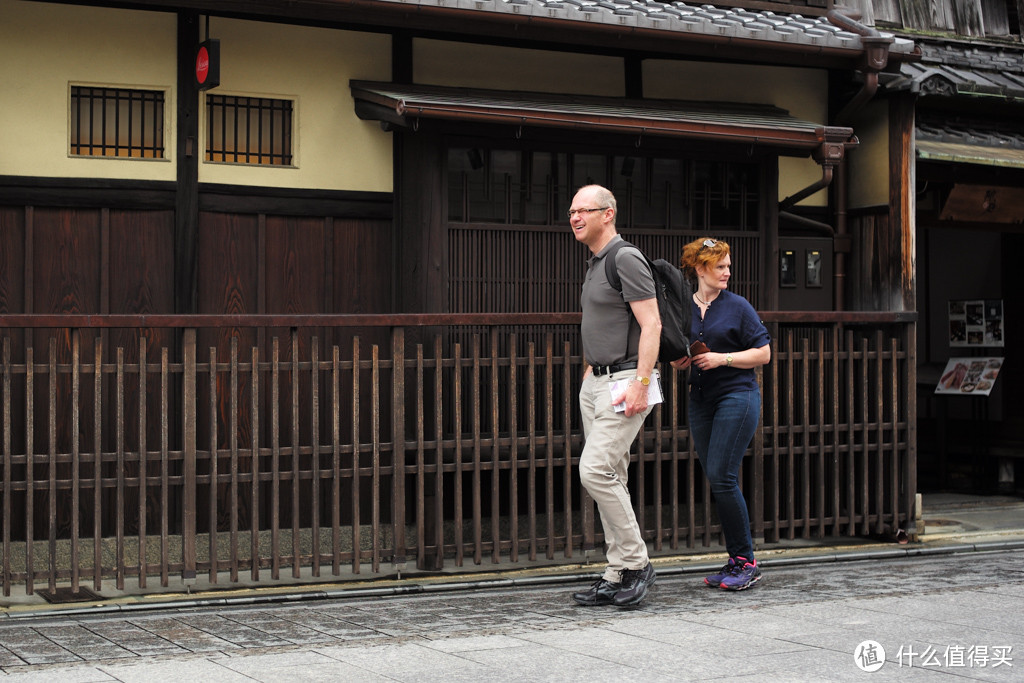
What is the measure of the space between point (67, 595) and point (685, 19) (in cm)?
594

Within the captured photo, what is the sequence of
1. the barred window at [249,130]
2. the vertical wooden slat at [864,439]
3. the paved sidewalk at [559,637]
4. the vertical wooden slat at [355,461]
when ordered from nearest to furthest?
the paved sidewalk at [559,637], the vertical wooden slat at [355,461], the barred window at [249,130], the vertical wooden slat at [864,439]

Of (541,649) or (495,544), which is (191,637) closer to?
(541,649)

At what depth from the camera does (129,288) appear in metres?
8.54

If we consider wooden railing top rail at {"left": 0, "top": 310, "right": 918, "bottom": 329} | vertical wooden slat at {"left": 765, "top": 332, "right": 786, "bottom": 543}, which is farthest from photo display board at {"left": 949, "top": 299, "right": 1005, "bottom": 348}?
vertical wooden slat at {"left": 765, "top": 332, "right": 786, "bottom": 543}

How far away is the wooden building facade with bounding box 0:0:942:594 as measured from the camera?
26.1 ft

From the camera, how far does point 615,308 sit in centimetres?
673

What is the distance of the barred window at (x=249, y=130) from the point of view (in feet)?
28.9

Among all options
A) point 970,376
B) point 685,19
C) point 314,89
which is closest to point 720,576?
point 685,19

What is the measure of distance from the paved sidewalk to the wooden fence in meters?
0.70

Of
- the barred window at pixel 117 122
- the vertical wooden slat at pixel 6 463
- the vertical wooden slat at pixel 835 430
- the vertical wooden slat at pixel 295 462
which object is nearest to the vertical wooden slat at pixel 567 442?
the vertical wooden slat at pixel 295 462

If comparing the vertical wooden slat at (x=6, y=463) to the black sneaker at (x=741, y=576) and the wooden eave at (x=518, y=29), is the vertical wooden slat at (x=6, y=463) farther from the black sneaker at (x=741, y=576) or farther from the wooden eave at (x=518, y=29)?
the black sneaker at (x=741, y=576)

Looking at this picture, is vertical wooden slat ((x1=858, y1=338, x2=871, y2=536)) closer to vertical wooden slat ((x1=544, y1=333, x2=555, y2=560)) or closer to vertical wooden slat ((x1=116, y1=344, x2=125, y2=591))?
vertical wooden slat ((x1=544, y1=333, x2=555, y2=560))

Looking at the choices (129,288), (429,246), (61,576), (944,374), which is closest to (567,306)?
(429,246)

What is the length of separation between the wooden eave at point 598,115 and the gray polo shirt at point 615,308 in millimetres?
2069
